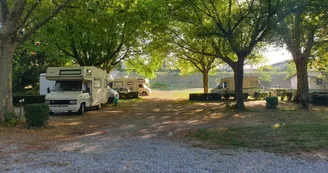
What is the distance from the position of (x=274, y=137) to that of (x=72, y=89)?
1030 cm

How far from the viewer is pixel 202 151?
641 cm

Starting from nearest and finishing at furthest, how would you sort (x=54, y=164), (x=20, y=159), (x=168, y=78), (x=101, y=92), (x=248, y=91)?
(x=54, y=164) < (x=20, y=159) < (x=101, y=92) < (x=248, y=91) < (x=168, y=78)

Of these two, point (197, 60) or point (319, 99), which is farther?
point (197, 60)

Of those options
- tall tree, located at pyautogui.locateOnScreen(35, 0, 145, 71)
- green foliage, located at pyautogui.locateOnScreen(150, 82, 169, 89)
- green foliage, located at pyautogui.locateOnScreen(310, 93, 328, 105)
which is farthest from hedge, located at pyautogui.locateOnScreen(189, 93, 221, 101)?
green foliage, located at pyautogui.locateOnScreen(150, 82, 169, 89)

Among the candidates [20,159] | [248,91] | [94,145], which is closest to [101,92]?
[94,145]

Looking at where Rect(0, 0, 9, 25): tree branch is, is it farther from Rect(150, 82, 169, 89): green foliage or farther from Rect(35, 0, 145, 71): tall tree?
Rect(150, 82, 169, 89): green foliage

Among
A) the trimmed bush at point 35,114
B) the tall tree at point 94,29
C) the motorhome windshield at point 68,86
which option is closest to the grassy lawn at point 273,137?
the trimmed bush at point 35,114

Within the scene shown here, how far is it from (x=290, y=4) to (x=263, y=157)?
9.18m

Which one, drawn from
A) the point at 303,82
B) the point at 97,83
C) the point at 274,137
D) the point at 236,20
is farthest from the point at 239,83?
the point at 274,137

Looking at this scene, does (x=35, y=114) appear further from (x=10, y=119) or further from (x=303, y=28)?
(x=303, y=28)

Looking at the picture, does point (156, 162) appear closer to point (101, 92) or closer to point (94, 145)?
point (94, 145)

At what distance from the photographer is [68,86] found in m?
14.3

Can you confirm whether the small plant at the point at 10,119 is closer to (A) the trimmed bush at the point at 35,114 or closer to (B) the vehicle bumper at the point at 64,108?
(A) the trimmed bush at the point at 35,114

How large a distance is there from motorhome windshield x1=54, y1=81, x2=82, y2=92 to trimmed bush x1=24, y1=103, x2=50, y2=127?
4.42 meters
